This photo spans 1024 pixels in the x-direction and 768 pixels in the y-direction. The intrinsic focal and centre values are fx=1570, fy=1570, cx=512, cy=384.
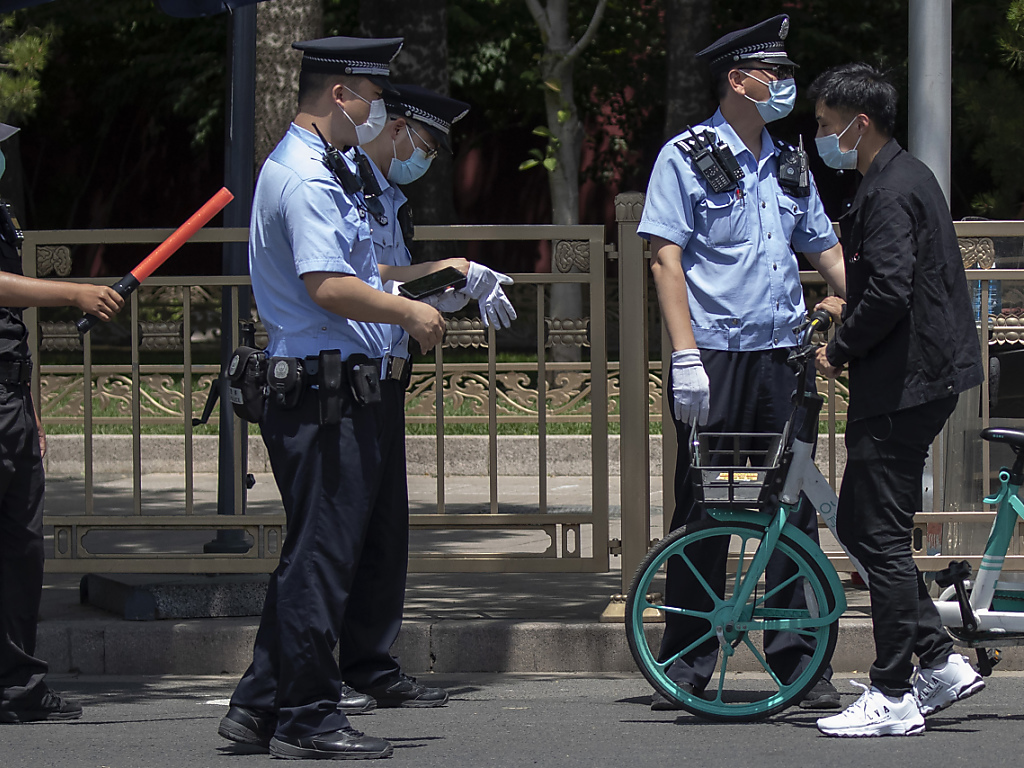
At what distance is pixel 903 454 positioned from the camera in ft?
14.7

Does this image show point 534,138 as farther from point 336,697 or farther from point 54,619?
point 336,697

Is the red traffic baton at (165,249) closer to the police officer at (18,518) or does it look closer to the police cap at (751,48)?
the police officer at (18,518)

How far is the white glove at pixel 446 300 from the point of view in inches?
181

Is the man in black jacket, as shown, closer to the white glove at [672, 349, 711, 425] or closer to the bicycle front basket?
the bicycle front basket

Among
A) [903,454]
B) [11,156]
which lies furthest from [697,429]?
[11,156]

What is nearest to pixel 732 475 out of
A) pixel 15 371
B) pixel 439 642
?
pixel 439 642

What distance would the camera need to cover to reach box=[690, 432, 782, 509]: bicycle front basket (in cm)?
459

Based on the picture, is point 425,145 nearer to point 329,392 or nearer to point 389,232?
point 389,232

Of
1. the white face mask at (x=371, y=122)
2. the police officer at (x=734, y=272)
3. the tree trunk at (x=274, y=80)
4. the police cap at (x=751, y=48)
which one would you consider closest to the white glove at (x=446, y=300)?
the white face mask at (x=371, y=122)

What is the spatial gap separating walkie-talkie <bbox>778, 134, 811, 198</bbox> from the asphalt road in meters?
1.63

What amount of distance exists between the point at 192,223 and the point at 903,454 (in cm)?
228

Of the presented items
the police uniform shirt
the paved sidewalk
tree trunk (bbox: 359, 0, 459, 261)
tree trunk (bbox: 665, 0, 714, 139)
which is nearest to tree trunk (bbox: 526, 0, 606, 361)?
tree trunk (bbox: 665, 0, 714, 139)

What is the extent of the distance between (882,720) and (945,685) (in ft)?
0.80

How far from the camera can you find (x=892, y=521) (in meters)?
4.46
